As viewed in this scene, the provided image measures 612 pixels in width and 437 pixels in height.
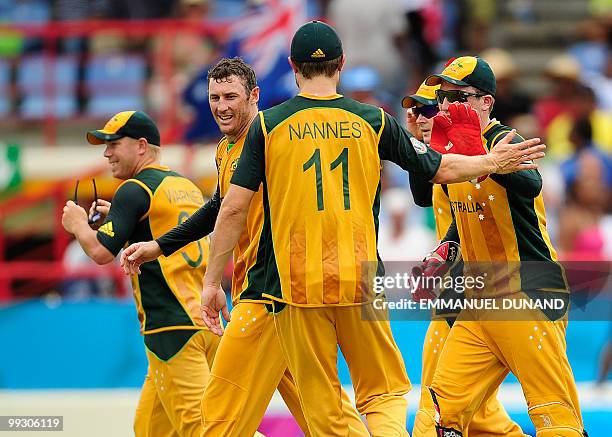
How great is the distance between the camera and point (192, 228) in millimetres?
7125

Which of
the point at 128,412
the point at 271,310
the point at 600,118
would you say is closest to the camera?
the point at 271,310

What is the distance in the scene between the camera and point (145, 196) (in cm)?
750

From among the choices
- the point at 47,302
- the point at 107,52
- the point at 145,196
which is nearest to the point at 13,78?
the point at 107,52

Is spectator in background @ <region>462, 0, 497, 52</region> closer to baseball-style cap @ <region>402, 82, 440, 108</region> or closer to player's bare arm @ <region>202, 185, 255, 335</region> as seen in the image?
baseball-style cap @ <region>402, 82, 440, 108</region>

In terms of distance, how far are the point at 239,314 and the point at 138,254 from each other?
669mm

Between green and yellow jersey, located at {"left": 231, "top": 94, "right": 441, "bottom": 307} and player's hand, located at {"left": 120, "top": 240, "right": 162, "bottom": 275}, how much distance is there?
3.42 ft

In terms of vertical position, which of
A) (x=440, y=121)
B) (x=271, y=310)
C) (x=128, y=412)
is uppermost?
(x=440, y=121)

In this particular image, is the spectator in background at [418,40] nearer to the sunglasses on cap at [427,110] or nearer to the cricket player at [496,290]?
the sunglasses on cap at [427,110]

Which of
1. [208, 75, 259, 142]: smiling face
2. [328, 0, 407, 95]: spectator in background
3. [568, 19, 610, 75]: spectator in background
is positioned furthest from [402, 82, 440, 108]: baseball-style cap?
[568, 19, 610, 75]: spectator in background

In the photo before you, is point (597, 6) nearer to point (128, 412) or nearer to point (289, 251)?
point (128, 412)

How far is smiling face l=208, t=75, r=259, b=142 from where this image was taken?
286 inches

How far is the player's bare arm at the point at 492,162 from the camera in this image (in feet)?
20.6

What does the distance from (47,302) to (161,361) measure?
4.88 metres

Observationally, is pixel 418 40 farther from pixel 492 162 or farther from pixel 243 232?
pixel 492 162
